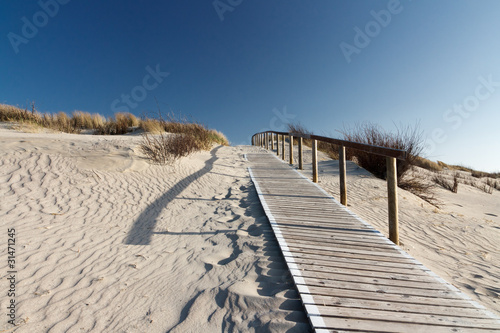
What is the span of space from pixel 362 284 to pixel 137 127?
14118mm

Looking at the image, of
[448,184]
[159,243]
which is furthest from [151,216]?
[448,184]

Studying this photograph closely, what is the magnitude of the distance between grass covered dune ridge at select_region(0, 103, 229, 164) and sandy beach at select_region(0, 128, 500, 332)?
665mm

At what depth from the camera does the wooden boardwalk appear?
1.69 metres

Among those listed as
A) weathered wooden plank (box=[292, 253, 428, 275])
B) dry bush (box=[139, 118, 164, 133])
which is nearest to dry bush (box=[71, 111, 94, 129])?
dry bush (box=[139, 118, 164, 133])

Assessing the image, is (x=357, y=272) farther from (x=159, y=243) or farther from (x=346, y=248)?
(x=159, y=243)

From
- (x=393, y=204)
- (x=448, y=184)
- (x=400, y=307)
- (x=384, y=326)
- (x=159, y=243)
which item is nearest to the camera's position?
(x=384, y=326)

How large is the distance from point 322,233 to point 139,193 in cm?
405

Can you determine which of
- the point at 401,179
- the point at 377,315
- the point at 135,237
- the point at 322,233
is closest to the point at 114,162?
the point at 135,237

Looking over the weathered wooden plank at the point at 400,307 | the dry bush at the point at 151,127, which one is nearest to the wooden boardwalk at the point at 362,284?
the weathered wooden plank at the point at 400,307

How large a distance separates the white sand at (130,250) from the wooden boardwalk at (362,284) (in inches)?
7.6

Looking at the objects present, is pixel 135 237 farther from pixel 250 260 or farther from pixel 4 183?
pixel 4 183

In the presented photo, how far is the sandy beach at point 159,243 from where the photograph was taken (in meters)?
2.06

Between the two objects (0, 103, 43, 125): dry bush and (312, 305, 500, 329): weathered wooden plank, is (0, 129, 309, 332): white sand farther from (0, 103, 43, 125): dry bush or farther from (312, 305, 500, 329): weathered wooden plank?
(0, 103, 43, 125): dry bush

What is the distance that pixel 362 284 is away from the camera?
211cm
